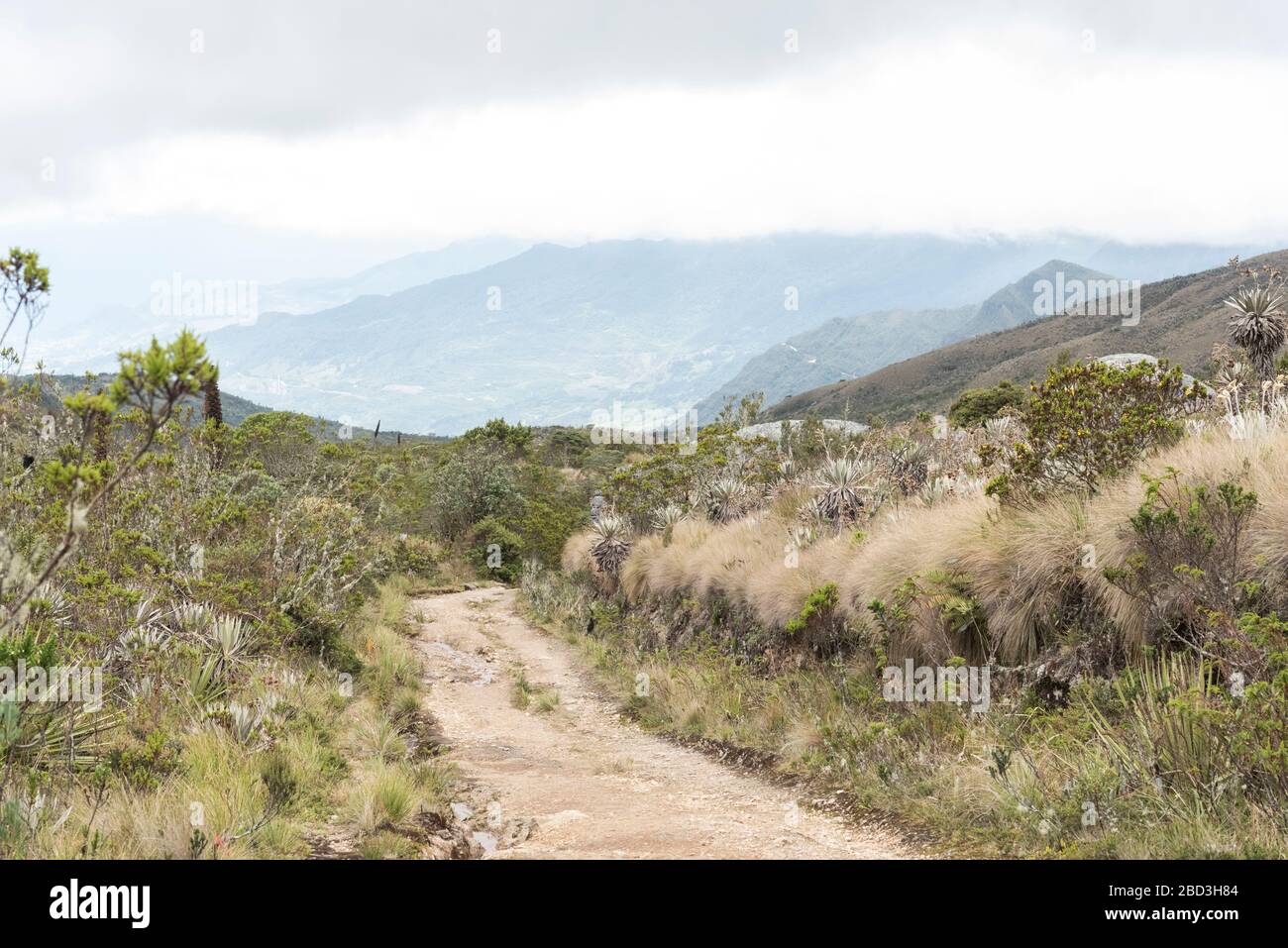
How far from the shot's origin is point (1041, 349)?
102938 mm

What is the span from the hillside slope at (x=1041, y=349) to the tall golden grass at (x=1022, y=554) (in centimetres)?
6222

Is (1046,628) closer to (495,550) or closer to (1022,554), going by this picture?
(1022,554)

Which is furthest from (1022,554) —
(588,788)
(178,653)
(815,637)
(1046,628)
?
(178,653)

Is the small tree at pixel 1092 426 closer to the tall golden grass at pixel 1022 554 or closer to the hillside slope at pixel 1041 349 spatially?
the tall golden grass at pixel 1022 554

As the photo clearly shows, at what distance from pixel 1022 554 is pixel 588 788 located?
4.56 m

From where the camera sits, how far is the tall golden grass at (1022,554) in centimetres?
596

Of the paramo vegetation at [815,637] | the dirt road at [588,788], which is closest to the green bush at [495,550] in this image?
the dirt road at [588,788]

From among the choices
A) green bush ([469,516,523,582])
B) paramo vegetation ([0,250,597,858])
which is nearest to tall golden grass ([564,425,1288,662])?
paramo vegetation ([0,250,597,858])

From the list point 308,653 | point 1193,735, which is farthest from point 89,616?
point 1193,735

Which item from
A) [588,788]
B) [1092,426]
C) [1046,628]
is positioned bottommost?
[588,788]

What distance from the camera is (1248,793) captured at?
429cm

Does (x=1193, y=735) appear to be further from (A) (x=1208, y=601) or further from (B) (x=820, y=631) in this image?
(B) (x=820, y=631)

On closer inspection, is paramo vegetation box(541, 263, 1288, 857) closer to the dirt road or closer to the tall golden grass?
the tall golden grass
